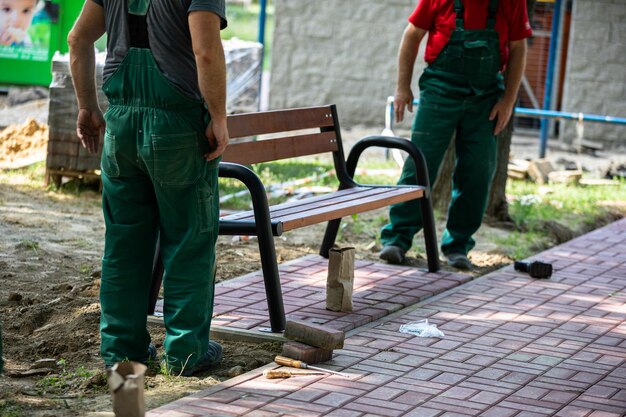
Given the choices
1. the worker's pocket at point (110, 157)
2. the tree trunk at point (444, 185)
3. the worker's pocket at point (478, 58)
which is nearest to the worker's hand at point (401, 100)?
the worker's pocket at point (478, 58)

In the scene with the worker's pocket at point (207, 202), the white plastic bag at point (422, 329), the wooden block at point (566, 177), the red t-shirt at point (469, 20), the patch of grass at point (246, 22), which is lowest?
the white plastic bag at point (422, 329)

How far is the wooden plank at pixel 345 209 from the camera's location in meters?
5.37

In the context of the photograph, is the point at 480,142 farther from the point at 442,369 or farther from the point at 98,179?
the point at 98,179

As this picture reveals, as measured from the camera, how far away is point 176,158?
4348 mm

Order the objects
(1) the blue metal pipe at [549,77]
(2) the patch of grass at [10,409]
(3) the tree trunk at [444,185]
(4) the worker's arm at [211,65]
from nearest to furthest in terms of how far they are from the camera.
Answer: (2) the patch of grass at [10,409]
(4) the worker's arm at [211,65]
(3) the tree trunk at [444,185]
(1) the blue metal pipe at [549,77]

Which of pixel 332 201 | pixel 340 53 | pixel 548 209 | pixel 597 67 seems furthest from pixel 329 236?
pixel 597 67

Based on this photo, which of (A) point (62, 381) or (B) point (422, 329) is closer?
(A) point (62, 381)

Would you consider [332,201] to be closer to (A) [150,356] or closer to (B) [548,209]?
(A) [150,356]

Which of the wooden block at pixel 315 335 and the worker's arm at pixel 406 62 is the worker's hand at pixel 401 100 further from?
the wooden block at pixel 315 335

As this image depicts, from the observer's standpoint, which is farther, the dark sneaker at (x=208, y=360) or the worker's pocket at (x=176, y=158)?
the dark sneaker at (x=208, y=360)

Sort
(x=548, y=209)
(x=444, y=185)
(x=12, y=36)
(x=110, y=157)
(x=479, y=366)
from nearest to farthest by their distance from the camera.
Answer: (x=110, y=157), (x=479, y=366), (x=444, y=185), (x=548, y=209), (x=12, y=36)

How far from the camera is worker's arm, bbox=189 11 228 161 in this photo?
13.6 ft

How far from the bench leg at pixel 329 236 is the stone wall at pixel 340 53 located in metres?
8.10

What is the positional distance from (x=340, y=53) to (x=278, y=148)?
911cm
